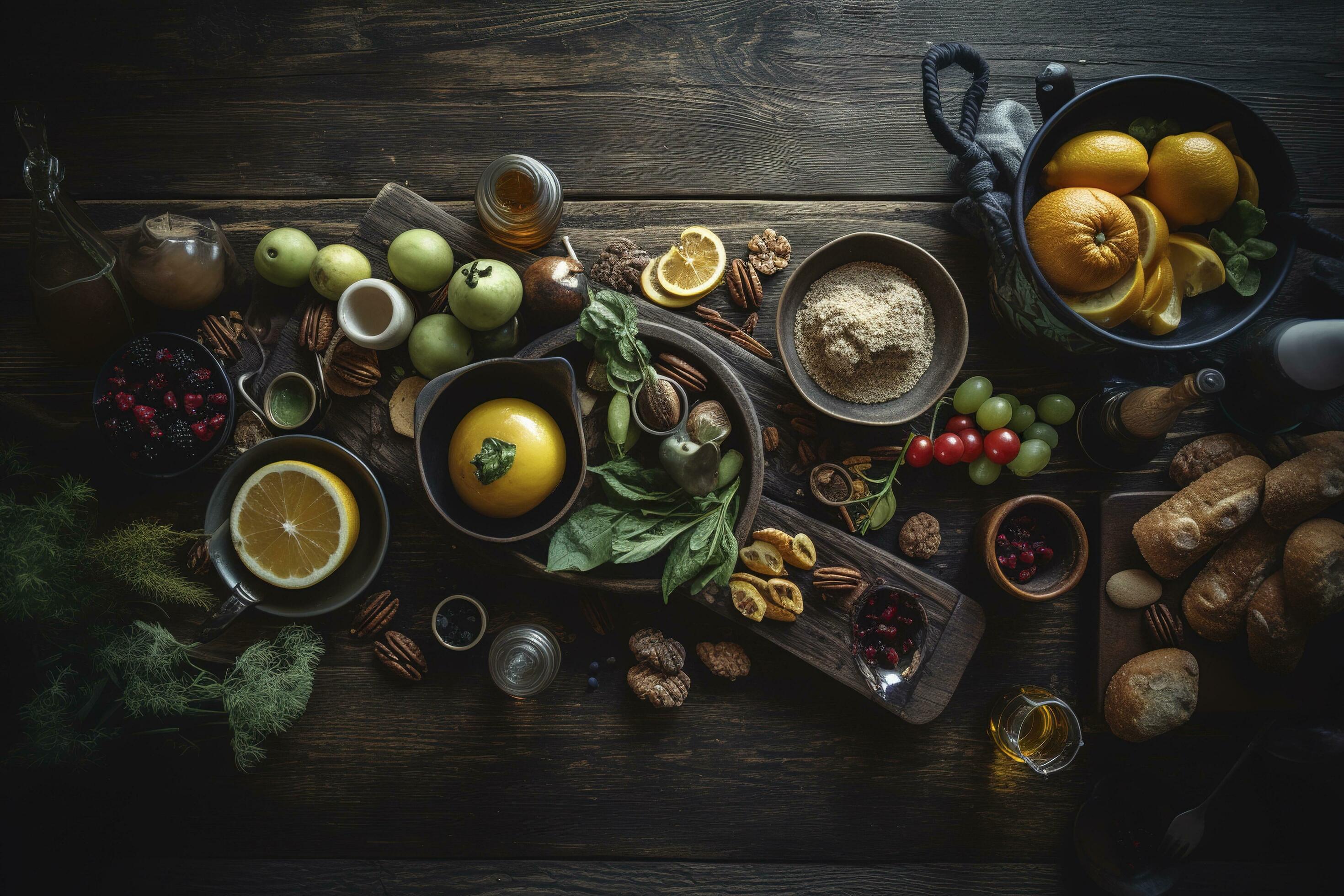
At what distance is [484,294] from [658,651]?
88 centimetres

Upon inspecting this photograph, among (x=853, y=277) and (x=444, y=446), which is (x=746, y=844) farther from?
(x=853, y=277)

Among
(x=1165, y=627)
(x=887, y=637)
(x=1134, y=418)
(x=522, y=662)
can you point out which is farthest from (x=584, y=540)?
(x=1165, y=627)

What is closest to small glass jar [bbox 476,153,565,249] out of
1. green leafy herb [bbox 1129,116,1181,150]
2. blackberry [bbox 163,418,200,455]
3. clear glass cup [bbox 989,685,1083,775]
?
blackberry [bbox 163,418,200,455]

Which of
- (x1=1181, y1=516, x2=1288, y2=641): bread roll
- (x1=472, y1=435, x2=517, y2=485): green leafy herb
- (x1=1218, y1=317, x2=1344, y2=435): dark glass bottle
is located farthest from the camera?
(x1=1181, y1=516, x2=1288, y2=641): bread roll

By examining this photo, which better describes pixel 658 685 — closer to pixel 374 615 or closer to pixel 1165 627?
pixel 374 615

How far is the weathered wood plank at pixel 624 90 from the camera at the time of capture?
5.43ft

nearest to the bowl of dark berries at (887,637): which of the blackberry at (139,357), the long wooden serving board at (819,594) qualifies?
the long wooden serving board at (819,594)

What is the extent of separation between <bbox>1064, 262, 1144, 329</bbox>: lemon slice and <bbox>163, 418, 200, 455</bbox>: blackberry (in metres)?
1.90

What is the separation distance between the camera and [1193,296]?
140 centimetres

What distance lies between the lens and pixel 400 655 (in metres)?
1.55

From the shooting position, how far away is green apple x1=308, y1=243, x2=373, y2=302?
4.86ft

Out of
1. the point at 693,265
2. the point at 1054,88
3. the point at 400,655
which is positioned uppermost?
the point at 1054,88

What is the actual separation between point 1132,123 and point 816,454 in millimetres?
970

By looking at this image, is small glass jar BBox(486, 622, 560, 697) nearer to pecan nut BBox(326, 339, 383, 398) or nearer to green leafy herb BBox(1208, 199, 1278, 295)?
pecan nut BBox(326, 339, 383, 398)
